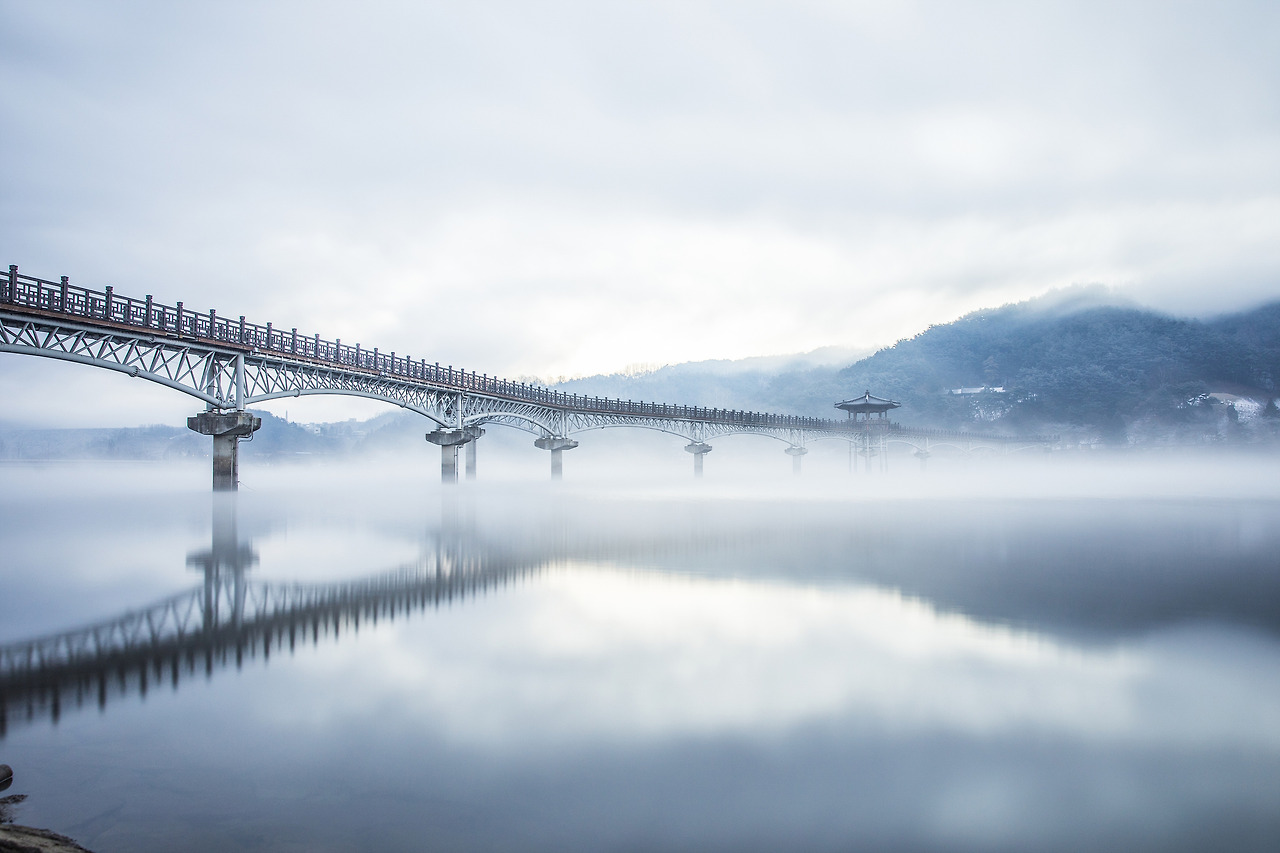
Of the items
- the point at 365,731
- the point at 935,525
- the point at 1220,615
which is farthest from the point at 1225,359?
the point at 365,731

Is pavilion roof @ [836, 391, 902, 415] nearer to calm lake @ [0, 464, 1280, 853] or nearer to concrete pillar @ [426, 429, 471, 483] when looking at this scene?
concrete pillar @ [426, 429, 471, 483]

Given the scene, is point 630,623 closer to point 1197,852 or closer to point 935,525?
point 1197,852

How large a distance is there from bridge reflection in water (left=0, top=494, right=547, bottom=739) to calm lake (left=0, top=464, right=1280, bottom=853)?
7 centimetres

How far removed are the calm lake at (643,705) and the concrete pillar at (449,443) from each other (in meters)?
41.2

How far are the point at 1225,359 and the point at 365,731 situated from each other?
257 metres

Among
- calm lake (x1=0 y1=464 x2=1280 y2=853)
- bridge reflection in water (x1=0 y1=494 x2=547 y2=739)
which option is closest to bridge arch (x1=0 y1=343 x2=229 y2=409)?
calm lake (x1=0 y1=464 x2=1280 y2=853)

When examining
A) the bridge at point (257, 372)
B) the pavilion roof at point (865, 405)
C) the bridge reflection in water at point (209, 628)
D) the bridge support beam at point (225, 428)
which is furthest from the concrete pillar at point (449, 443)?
the pavilion roof at point (865, 405)

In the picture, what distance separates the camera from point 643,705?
26.2 ft

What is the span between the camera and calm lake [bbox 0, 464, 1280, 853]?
5.36 meters

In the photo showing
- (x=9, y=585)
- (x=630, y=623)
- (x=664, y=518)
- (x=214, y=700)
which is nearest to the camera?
(x=214, y=700)

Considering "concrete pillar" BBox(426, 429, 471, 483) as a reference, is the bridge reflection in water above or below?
below

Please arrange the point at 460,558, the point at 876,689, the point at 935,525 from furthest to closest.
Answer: the point at 935,525, the point at 460,558, the point at 876,689

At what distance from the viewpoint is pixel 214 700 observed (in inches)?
309

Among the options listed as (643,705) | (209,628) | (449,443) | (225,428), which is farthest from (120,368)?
(643,705)
